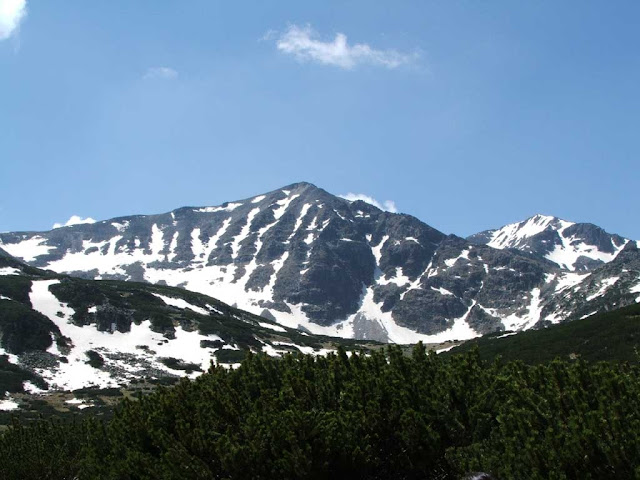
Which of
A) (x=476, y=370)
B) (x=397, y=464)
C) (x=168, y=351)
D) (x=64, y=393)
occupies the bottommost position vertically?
(x=397, y=464)

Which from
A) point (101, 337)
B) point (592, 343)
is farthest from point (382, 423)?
point (101, 337)

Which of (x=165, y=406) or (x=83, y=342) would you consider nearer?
(x=165, y=406)

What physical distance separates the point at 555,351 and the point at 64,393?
60930 mm

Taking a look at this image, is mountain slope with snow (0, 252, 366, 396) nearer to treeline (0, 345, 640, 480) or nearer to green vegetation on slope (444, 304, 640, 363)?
green vegetation on slope (444, 304, 640, 363)

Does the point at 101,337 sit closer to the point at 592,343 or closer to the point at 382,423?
the point at 592,343

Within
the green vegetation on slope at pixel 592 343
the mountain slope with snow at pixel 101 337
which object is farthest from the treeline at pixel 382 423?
the mountain slope with snow at pixel 101 337

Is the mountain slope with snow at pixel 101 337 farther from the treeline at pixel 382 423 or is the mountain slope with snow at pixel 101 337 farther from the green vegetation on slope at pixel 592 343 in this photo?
the treeline at pixel 382 423

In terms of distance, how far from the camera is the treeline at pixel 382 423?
970 centimetres

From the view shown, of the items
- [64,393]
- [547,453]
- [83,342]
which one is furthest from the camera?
[83,342]

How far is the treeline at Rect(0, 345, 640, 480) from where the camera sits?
9.70 metres

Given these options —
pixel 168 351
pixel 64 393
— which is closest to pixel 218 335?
pixel 168 351

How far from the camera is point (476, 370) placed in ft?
45.8

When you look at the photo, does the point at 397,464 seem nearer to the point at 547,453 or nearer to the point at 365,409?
the point at 365,409

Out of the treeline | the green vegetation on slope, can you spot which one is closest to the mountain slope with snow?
the green vegetation on slope
